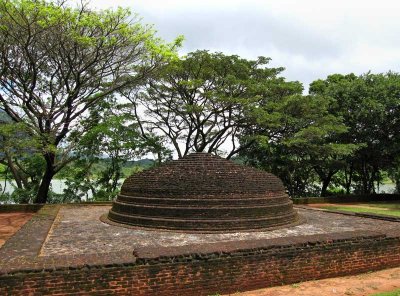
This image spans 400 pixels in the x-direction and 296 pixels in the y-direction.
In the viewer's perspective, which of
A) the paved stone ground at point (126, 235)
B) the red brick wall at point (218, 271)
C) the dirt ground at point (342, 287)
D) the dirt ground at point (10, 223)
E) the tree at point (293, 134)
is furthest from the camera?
the tree at point (293, 134)

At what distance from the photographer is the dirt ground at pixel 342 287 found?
23.4 feet

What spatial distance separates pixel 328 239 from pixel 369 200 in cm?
2193

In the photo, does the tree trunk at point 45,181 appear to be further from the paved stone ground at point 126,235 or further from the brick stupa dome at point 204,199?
the brick stupa dome at point 204,199

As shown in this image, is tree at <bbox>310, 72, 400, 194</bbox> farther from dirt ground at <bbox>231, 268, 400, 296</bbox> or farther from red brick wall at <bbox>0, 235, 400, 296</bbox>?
dirt ground at <bbox>231, 268, 400, 296</bbox>

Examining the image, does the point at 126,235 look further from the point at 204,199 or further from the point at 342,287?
the point at 342,287

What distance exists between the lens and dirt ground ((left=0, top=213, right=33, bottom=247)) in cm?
1197

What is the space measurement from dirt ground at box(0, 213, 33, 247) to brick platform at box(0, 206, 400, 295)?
197 centimetres

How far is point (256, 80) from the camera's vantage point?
2420 centimetres

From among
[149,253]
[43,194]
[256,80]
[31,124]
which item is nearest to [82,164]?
[43,194]

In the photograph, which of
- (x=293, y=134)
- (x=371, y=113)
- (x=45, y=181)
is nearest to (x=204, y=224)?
(x=45, y=181)

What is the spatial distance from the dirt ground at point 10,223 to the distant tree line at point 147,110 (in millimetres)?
2724

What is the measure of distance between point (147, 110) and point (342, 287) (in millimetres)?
19852

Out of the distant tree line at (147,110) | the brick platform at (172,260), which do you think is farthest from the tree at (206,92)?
the brick platform at (172,260)

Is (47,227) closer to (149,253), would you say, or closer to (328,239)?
(149,253)
